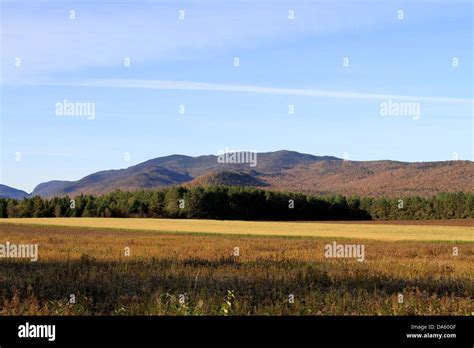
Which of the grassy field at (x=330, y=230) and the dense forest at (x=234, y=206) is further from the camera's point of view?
the dense forest at (x=234, y=206)

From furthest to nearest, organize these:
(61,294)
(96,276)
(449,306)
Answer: (96,276) < (61,294) < (449,306)

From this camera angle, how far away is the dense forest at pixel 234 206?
4783 inches

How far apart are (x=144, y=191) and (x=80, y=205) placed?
15.8 metres

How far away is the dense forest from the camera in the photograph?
121500 mm

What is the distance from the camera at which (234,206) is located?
127312 mm

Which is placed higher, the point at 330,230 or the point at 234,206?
the point at 234,206

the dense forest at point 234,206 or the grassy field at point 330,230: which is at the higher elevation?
the dense forest at point 234,206

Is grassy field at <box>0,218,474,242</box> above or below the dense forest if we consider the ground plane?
below

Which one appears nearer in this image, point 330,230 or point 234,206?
point 330,230

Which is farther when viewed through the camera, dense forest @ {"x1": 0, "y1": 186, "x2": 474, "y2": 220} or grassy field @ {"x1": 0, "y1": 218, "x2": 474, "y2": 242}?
dense forest @ {"x1": 0, "y1": 186, "x2": 474, "y2": 220}
